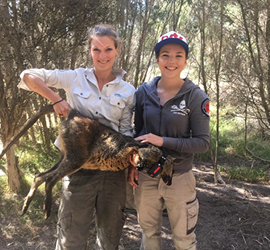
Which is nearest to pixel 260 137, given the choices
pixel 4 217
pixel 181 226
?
pixel 181 226

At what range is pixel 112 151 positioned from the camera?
3.01 m

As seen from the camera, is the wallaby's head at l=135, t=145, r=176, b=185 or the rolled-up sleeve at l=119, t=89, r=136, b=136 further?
the rolled-up sleeve at l=119, t=89, r=136, b=136

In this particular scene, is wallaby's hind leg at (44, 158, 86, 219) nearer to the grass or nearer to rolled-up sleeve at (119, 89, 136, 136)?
rolled-up sleeve at (119, 89, 136, 136)

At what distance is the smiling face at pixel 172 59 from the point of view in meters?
2.66

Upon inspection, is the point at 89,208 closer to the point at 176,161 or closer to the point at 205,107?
the point at 176,161

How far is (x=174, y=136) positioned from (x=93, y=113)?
106 cm

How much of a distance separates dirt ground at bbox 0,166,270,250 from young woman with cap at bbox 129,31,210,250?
765mm

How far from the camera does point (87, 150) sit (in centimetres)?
298

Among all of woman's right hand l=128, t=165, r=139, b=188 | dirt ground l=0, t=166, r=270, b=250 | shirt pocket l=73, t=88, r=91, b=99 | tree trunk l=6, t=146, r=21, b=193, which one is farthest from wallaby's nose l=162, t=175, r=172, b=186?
tree trunk l=6, t=146, r=21, b=193

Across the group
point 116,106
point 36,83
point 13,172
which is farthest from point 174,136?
point 13,172

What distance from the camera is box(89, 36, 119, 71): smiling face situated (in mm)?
2711

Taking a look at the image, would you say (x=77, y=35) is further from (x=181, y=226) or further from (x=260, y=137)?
(x=260, y=137)

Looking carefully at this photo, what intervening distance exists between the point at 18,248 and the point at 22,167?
9.06 feet

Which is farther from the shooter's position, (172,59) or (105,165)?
(105,165)
